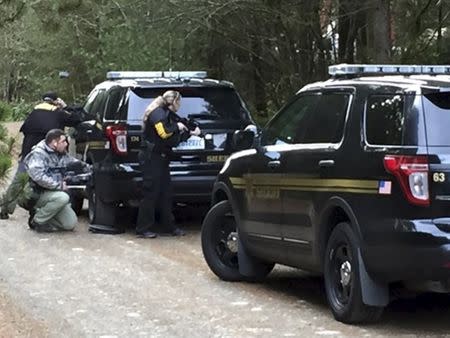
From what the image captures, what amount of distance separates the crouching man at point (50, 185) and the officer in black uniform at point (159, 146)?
4.38 feet

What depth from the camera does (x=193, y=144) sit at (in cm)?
1266

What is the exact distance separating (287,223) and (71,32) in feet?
78.9

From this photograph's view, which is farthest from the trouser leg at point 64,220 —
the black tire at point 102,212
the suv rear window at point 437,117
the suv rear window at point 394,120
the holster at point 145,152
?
the suv rear window at point 437,117

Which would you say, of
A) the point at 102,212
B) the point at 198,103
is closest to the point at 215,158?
the point at 198,103

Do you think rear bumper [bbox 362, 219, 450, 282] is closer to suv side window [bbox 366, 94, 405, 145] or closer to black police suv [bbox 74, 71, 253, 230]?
suv side window [bbox 366, 94, 405, 145]

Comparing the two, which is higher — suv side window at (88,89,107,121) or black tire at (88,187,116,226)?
suv side window at (88,89,107,121)

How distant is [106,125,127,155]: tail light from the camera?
41.3 ft

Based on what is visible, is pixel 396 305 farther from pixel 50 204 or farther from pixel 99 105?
pixel 99 105

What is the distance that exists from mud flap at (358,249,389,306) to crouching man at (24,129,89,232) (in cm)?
649

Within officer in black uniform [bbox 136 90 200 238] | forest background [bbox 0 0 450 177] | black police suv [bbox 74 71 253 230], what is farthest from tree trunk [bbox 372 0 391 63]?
officer in black uniform [bbox 136 90 200 238]

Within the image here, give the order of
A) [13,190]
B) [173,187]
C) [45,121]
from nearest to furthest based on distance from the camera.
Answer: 1. [13,190]
2. [173,187]
3. [45,121]

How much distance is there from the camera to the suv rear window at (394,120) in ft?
23.5

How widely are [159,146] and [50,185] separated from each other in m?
1.83

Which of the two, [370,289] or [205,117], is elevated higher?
[205,117]
